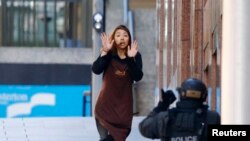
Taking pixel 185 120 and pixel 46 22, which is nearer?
pixel 185 120

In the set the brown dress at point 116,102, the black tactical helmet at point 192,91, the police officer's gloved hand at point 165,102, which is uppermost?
the black tactical helmet at point 192,91

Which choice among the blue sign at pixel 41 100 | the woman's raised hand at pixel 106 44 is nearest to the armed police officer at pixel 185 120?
the woman's raised hand at pixel 106 44

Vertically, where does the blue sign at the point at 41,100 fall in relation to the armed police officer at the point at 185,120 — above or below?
below

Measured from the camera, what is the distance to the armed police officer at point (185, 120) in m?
7.30

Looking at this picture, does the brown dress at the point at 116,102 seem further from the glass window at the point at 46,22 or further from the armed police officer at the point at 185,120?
the glass window at the point at 46,22

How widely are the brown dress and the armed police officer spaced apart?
127 inches

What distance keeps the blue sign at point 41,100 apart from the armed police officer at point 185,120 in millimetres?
28506

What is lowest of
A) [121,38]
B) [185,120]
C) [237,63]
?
[185,120]

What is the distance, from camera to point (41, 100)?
36625 mm

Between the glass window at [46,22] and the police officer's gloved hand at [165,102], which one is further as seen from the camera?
the glass window at [46,22]

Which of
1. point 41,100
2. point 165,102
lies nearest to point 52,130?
point 165,102

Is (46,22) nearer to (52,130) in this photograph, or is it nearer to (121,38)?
(52,130)

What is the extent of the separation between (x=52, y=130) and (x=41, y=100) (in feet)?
70.7

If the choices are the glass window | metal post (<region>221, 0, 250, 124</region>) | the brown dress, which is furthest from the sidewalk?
the glass window
